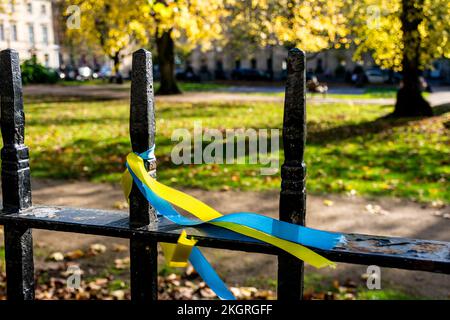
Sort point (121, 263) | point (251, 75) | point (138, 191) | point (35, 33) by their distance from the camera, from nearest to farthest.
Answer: point (138, 191), point (121, 263), point (251, 75), point (35, 33)

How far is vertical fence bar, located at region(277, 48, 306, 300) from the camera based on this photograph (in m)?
1.65

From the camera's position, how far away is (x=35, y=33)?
80.8 m

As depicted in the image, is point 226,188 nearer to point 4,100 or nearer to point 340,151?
point 340,151

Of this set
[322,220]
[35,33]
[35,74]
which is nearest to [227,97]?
[35,74]

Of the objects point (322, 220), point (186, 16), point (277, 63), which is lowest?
point (322, 220)

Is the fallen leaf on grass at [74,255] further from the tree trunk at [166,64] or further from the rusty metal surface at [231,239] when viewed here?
the tree trunk at [166,64]

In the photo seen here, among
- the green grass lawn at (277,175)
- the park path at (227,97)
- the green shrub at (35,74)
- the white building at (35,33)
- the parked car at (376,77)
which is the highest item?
the white building at (35,33)

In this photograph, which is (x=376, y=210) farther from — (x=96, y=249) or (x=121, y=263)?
(x=96, y=249)

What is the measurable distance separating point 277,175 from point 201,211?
820cm

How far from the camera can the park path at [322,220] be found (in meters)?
5.23
